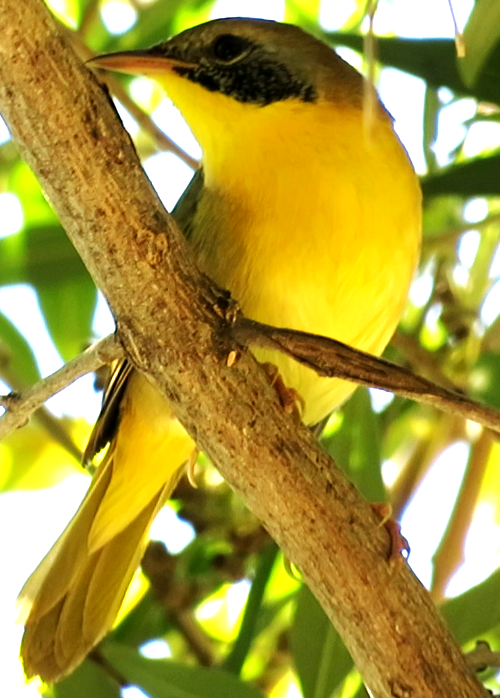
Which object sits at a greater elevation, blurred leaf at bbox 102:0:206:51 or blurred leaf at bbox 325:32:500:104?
blurred leaf at bbox 102:0:206:51

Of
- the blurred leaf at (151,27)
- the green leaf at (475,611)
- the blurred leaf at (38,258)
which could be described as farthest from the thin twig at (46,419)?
the green leaf at (475,611)

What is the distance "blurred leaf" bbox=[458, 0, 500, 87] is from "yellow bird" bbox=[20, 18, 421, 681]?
0.22 meters

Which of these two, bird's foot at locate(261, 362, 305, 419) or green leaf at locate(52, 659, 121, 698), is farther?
green leaf at locate(52, 659, 121, 698)

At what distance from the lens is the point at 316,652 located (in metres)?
2.11

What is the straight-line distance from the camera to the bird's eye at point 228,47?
2.17m

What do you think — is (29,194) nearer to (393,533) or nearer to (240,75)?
(240,75)

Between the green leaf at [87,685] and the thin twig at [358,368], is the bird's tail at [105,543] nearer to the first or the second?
the green leaf at [87,685]

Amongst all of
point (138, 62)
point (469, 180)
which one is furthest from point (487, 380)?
point (138, 62)

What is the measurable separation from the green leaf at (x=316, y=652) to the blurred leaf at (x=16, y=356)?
918 millimetres

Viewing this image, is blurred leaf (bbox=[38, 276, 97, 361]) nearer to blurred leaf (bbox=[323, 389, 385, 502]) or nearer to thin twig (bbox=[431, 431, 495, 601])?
blurred leaf (bbox=[323, 389, 385, 502])

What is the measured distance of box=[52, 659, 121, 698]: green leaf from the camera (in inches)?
82.0

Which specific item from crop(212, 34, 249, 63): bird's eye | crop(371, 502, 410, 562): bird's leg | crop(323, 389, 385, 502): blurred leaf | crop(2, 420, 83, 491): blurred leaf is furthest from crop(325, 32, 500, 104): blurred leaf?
crop(2, 420, 83, 491): blurred leaf

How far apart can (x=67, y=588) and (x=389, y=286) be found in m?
0.99

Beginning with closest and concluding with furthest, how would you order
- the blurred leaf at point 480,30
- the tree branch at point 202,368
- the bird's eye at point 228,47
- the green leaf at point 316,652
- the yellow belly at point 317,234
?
1. the tree branch at point 202,368
2. the blurred leaf at point 480,30
3. the yellow belly at point 317,234
4. the green leaf at point 316,652
5. the bird's eye at point 228,47
